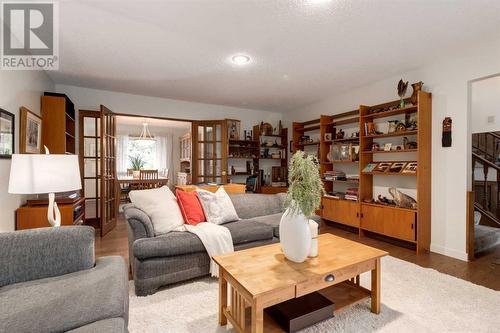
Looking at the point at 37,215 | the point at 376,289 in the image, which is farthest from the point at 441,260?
the point at 37,215

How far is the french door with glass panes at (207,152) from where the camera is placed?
16.6 ft

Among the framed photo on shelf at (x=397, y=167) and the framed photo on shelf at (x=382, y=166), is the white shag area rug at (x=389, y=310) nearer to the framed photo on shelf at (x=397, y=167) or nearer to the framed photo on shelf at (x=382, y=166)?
the framed photo on shelf at (x=397, y=167)

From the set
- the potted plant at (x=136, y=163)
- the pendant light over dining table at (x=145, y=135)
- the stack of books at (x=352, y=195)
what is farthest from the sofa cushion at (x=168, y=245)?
the potted plant at (x=136, y=163)

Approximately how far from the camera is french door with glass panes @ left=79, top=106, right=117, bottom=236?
12.8ft

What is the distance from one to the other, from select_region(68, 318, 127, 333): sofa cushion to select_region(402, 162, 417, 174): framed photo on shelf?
3403mm

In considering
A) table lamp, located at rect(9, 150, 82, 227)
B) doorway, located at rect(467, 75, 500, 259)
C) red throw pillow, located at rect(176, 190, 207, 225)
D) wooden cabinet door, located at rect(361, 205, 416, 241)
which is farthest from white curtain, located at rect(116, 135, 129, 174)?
doorway, located at rect(467, 75, 500, 259)

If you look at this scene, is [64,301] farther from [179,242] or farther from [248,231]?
[248,231]

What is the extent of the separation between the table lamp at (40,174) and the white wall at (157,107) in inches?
115

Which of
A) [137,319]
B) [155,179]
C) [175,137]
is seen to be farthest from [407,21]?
[175,137]

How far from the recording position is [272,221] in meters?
2.91

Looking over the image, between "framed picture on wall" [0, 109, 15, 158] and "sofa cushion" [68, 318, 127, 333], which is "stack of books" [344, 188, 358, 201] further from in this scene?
"framed picture on wall" [0, 109, 15, 158]

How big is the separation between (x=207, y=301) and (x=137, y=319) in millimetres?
512

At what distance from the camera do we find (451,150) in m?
2.94

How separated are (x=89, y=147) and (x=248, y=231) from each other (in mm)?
3619
